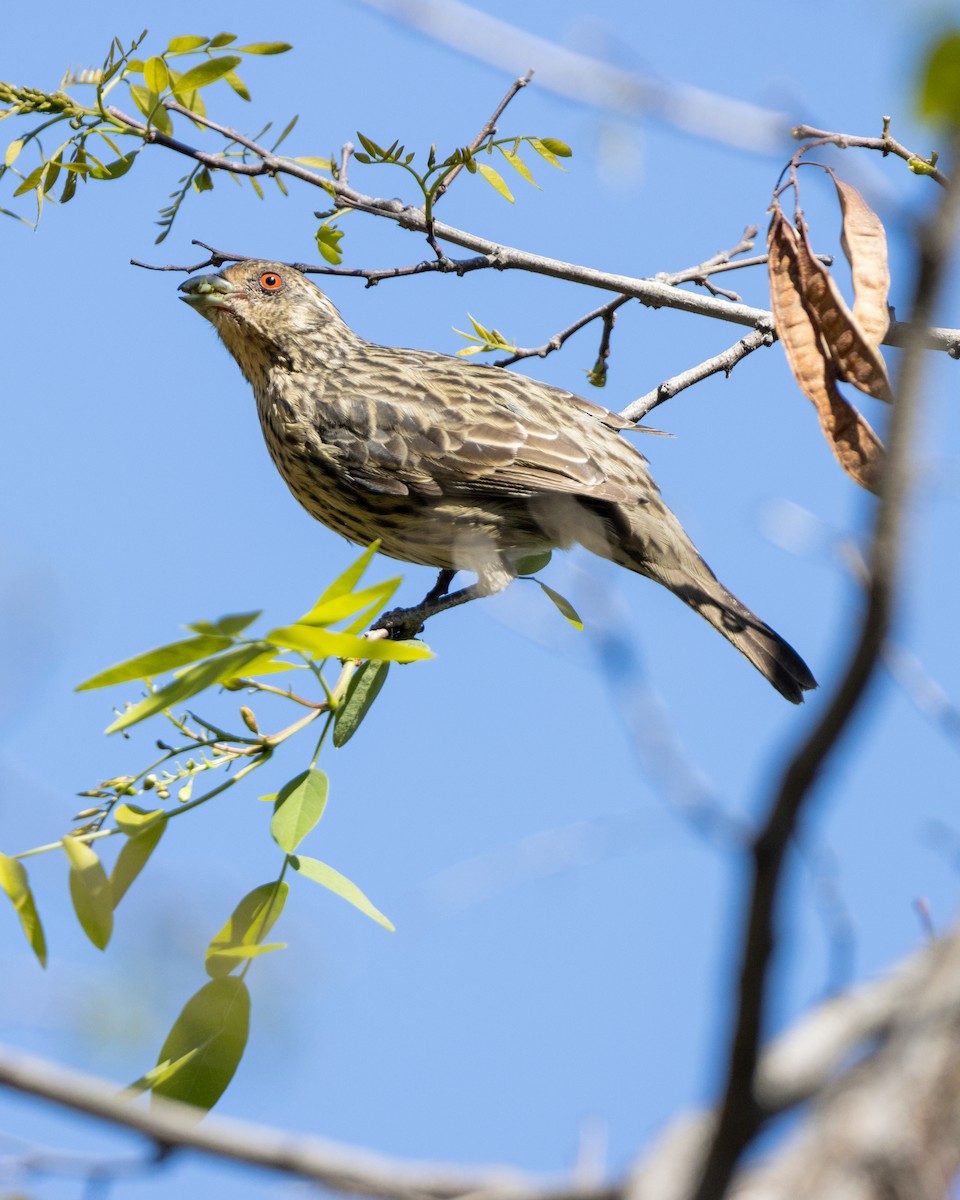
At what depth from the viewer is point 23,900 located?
2682mm

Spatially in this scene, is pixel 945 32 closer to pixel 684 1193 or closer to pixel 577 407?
pixel 684 1193

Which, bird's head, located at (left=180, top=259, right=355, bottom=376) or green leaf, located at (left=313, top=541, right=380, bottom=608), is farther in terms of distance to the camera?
bird's head, located at (left=180, top=259, right=355, bottom=376)

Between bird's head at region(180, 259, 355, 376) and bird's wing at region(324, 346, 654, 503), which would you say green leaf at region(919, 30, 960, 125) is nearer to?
bird's wing at region(324, 346, 654, 503)

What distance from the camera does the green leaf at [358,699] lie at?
3.58 metres

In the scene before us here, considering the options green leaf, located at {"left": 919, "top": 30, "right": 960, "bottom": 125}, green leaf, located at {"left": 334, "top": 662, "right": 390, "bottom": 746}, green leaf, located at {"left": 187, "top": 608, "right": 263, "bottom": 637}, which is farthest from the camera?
green leaf, located at {"left": 334, "top": 662, "right": 390, "bottom": 746}

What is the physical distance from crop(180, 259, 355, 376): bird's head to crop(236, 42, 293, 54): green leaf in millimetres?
2264

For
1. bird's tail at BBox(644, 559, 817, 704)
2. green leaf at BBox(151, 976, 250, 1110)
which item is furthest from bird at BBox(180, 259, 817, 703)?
green leaf at BBox(151, 976, 250, 1110)

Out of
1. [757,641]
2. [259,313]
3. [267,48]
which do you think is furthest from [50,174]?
[757,641]

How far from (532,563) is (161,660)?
302cm

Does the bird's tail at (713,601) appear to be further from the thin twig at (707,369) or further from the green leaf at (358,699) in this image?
the green leaf at (358,699)

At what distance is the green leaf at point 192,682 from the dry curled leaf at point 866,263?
184 centimetres

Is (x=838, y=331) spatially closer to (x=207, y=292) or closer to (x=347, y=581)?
(x=347, y=581)

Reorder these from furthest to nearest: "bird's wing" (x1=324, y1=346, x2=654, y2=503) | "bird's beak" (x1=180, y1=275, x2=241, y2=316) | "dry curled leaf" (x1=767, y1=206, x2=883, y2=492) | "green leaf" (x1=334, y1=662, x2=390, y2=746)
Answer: "bird's beak" (x1=180, y1=275, x2=241, y2=316)
"bird's wing" (x1=324, y1=346, x2=654, y2=503)
"green leaf" (x1=334, y1=662, x2=390, y2=746)
"dry curled leaf" (x1=767, y1=206, x2=883, y2=492)

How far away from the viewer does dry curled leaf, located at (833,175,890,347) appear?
3.62 m
